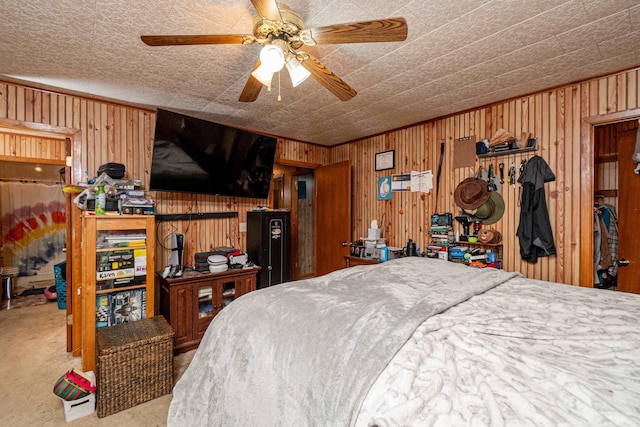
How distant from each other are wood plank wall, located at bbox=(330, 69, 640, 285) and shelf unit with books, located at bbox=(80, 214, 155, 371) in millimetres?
2882

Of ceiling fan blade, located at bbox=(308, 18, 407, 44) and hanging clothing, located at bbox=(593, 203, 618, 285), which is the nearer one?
ceiling fan blade, located at bbox=(308, 18, 407, 44)

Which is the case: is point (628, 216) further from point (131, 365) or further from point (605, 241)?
point (131, 365)

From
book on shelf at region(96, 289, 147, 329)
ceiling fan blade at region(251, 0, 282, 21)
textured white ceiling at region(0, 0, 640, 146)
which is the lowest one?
book on shelf at region(96, 289, 147, 329)

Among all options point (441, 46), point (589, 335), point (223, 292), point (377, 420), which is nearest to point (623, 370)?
point (589, 335)

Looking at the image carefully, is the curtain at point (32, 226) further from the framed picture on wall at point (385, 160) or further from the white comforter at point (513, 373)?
the white comforter at point (513, 373)

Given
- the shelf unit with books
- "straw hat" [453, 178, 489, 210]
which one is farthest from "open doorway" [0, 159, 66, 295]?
"straw hat" [453, 178, 489, 210]

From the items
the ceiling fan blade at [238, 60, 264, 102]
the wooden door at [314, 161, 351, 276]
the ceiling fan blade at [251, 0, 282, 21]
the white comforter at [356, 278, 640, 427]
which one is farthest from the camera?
the wooden door at [314, 161, 351, 276]

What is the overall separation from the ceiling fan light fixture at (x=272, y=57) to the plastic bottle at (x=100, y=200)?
1957 millimetres

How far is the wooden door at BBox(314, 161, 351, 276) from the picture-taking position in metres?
4.24

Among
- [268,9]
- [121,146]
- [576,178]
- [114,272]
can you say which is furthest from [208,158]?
[576,178]

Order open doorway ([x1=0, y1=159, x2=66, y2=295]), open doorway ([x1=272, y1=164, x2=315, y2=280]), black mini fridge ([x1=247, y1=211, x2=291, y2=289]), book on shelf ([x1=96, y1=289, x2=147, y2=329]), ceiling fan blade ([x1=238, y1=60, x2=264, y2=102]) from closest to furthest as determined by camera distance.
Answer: ceiling fan blade ([x1=238, y1=60, x2=264, y2=102]) → book on shelf ([x1=96, y1=289, x2=147, y2=329]) → black mini fridge ([x1=247, y1=211, x2=291, y2=289]) → open doorway ([x1=0, y1=159, x2=66, y2=295]) → open doorway ([x1=272, y1=164, x2=315, y2=280])

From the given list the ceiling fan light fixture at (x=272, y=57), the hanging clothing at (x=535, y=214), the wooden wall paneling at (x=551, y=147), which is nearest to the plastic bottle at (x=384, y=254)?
the hanging clothing at (x=535, y=214)

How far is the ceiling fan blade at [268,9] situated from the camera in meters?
1.28

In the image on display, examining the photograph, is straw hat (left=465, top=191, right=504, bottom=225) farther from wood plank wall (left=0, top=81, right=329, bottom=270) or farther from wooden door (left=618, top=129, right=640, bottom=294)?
wood plank wall (left=0, top=81, right=329, bottom=270)
